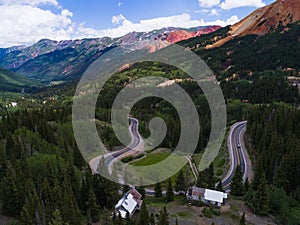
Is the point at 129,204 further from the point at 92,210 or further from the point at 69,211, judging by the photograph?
the point at 69,211

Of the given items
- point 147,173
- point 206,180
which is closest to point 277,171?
point 206,180

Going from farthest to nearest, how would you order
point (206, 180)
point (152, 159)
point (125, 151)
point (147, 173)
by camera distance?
point (125, 151) < point (152, 159) < point (147, 173) < point (206, 180)

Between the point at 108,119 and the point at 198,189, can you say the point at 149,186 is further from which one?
the point at 108,119

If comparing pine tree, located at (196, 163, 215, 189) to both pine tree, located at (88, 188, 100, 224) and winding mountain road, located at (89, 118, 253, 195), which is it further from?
pine tree, located at (88, 188, 100, 224)

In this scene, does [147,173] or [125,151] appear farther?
[125,151]

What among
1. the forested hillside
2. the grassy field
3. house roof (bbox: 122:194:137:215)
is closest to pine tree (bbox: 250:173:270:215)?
the forested hillside

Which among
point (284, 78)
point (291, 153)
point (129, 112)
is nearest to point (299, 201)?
point (291, 153)
